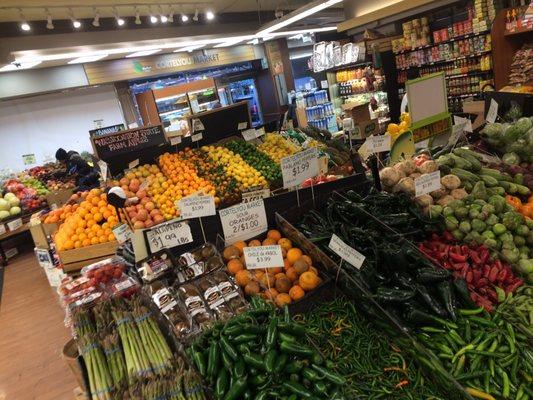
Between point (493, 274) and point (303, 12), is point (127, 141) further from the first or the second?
point (493, 274)

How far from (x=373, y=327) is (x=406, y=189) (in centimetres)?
127

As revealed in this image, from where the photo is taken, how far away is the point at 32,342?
13.9 ft

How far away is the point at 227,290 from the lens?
2.23m

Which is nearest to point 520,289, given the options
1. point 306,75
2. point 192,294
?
point 192,294

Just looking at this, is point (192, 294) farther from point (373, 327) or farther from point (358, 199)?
point (358, 199)

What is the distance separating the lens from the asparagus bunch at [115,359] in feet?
6.25

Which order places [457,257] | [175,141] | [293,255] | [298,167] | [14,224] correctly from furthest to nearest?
1. [14,224]
2. [175,141]
3. [298,167]
4. [293,255]
5. [457,257]

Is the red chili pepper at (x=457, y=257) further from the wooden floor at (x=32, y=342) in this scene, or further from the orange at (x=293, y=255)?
the wooden floor at (x=32, y=342)

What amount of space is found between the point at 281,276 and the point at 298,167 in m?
0.89

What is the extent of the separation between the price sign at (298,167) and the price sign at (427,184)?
2.48 ft

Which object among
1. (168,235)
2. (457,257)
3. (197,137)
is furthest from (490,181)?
(197,137)

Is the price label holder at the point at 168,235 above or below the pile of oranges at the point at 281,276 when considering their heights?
above

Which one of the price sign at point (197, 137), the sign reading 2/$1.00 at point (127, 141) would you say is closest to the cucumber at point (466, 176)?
the price sign at point (197, 137)

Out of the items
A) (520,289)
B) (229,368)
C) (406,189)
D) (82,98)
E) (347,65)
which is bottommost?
(520,289)
